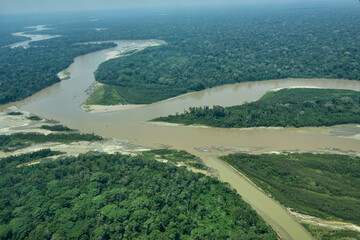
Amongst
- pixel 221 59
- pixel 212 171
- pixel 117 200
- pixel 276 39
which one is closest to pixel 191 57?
pixel 221 59

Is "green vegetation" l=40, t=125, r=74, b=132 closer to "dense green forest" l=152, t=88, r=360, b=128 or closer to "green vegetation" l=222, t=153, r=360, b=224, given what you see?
"dense green forest" l=152, t=88, r=360, b=128

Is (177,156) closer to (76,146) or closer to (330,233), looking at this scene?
(76,146)

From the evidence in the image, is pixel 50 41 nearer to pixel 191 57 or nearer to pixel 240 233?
pixel 191 57

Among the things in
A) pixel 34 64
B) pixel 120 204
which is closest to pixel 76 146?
pixel 120 204

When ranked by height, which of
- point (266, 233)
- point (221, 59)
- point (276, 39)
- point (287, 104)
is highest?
point (276, 39)

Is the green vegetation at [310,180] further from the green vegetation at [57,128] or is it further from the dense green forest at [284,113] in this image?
the green vegetation at [57,128]

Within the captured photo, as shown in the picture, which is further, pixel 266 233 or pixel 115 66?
pixel 115 66
